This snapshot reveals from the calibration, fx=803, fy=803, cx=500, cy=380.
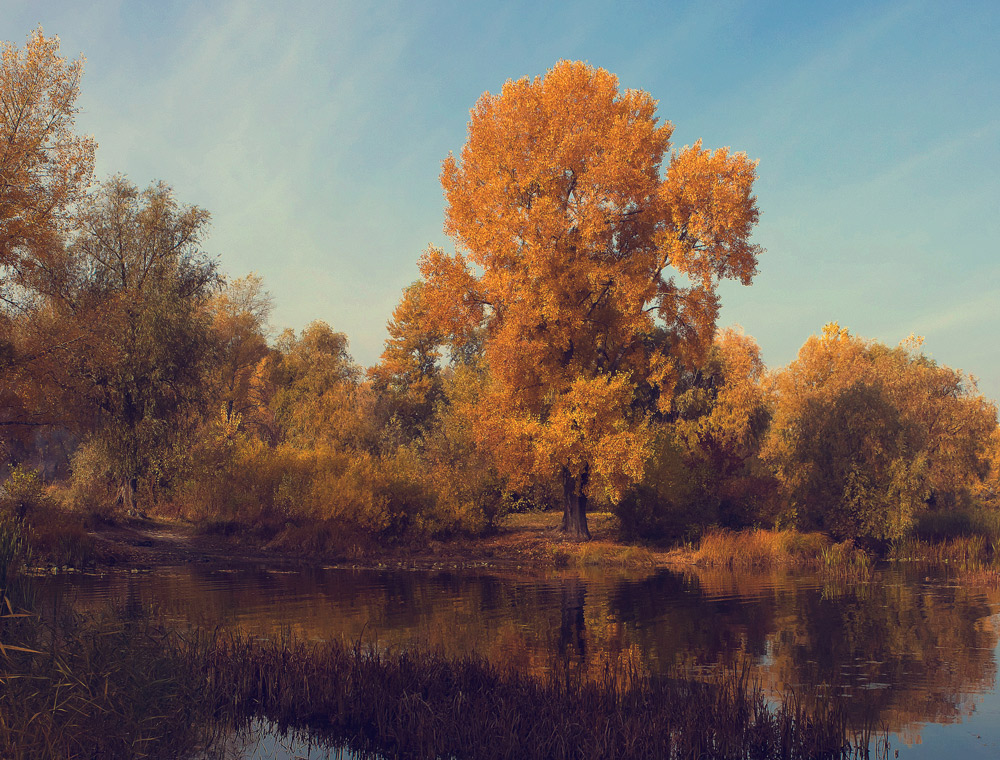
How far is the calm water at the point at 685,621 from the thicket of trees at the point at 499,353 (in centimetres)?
692

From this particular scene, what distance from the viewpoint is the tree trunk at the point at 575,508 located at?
33.4 meters

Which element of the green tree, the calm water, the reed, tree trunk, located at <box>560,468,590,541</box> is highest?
the green tree

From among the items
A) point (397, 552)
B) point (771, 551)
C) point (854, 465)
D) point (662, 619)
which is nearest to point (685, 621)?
point (662, 619)

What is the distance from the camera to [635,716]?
8.72 m

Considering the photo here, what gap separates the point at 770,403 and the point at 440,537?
35936 mm

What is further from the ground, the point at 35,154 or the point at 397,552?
the point at 35,154

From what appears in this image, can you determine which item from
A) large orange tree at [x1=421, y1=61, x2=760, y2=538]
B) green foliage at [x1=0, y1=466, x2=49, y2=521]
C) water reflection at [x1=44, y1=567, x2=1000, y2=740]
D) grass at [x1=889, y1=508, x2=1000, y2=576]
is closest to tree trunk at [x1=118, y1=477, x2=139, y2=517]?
green foliage at [x1=0, y1=466, x2=49, y2=521]

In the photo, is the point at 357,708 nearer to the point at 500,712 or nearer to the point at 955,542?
the point at 500,712

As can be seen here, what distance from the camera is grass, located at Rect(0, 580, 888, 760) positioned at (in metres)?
7.98

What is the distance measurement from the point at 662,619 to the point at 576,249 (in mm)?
17126

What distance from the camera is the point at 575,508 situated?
1336 inches

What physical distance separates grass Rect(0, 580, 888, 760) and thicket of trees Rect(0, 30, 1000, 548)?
62.1 feet

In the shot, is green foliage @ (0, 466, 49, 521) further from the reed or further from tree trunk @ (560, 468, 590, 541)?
the reed

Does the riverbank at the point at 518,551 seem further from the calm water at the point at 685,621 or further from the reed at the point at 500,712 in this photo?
the reed at the point at 500,712
